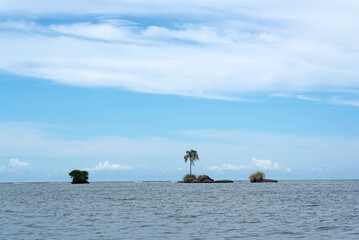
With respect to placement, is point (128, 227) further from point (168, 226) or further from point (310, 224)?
point (310, 224)

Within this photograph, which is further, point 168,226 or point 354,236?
point 168,226

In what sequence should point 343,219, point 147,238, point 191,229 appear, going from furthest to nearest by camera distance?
point 343,219 < point 191,229 < point 147,238

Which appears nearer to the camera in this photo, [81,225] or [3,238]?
[3,238]

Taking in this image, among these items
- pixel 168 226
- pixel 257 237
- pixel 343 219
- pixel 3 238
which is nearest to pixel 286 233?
pixel 257 237

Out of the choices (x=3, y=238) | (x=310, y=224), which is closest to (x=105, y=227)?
(x=3, y=238)

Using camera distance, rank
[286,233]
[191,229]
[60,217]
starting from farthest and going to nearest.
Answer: [60,217] → [191,229] → [286,233]

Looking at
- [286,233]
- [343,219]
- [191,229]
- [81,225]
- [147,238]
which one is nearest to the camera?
[147,238]

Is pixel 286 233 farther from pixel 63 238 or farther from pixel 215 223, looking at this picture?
pixel 63 238

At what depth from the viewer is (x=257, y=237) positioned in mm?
28750

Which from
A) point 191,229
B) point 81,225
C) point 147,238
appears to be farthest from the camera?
point 81,225

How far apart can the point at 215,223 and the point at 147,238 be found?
980cm

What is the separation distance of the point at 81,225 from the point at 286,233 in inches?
669

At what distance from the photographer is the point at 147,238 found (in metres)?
28.6

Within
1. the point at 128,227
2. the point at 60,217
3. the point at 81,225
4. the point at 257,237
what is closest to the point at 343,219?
the point at 257,237
